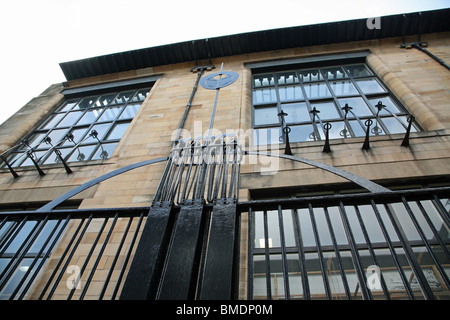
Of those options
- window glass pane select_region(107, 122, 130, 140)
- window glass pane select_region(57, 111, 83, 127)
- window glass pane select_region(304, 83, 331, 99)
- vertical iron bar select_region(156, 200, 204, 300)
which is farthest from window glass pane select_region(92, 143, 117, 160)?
window glass pane select_region(304, 83, 331, 99)

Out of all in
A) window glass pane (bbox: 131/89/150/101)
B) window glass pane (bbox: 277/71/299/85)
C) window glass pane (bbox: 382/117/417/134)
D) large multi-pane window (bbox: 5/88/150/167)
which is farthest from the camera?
window glass pane (bbox: 131/89/150/101)

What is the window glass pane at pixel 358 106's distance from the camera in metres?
6.46

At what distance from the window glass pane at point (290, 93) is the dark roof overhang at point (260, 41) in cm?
259

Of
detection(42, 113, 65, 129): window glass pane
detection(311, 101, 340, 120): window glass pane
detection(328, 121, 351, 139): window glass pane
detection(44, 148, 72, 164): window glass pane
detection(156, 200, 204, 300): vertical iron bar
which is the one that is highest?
detection(42, 113, 65, 129): window glass pane

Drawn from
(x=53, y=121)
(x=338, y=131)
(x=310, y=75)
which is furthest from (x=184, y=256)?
(x=53, y=121)

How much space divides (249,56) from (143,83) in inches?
182

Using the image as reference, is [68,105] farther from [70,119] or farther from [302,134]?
[302,134]

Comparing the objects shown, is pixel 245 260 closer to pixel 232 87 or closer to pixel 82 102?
pixel 232 87

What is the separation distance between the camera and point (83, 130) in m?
8.01

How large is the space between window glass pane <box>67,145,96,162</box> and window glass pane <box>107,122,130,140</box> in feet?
2.05

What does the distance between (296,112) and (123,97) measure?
6974 mm

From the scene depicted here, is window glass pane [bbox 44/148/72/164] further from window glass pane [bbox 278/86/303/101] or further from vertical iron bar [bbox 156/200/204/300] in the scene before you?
window glass pane [bbox 278/86/303/101]

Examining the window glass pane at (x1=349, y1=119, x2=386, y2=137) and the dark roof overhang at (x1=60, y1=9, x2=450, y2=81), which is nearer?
the window glass pane at (x1=349, y1=119, x2=386, y2=137)

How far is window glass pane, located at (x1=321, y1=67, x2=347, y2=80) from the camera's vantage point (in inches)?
330
